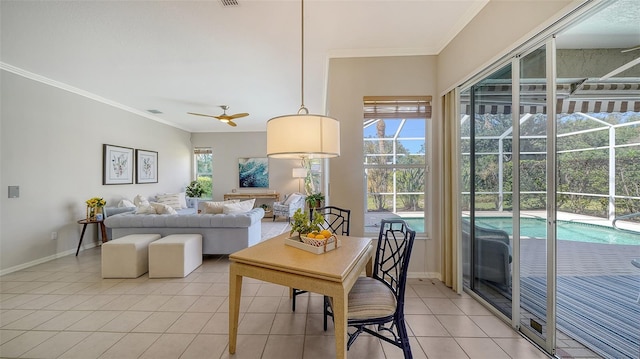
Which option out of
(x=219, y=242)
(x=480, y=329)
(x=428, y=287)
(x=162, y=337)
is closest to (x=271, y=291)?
(x=162, y=337)

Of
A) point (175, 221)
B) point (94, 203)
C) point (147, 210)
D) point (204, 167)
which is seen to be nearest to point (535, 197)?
point (175, 221)

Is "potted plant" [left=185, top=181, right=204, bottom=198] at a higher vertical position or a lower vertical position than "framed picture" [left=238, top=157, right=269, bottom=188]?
lower

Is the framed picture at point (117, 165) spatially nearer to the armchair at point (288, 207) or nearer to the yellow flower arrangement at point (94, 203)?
the yellow flower arrangement at point (94, 203)

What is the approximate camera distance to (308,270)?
1395mm

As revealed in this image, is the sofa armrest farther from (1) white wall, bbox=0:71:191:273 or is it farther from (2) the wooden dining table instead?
(2) the wooden dining table

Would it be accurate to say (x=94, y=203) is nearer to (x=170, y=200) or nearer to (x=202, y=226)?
(x=170, y=200)

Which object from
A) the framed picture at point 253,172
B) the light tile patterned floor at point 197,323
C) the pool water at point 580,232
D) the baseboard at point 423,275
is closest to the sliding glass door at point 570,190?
the pool water at point 580,232

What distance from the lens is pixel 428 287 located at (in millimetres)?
2805

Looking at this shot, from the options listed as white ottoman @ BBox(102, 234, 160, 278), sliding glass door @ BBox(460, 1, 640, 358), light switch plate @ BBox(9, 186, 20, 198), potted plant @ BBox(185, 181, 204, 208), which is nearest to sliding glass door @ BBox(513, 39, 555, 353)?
sliding glass door @ BBox(460, 1, 640, 358)

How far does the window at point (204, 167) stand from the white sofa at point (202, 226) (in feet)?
13.4

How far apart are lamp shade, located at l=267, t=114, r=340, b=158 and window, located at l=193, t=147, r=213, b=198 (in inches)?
272

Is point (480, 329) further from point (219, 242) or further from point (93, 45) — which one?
point (93, 45)

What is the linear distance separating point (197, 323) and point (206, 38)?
9.56ft

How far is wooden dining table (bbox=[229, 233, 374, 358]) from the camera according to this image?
1.32 meters
